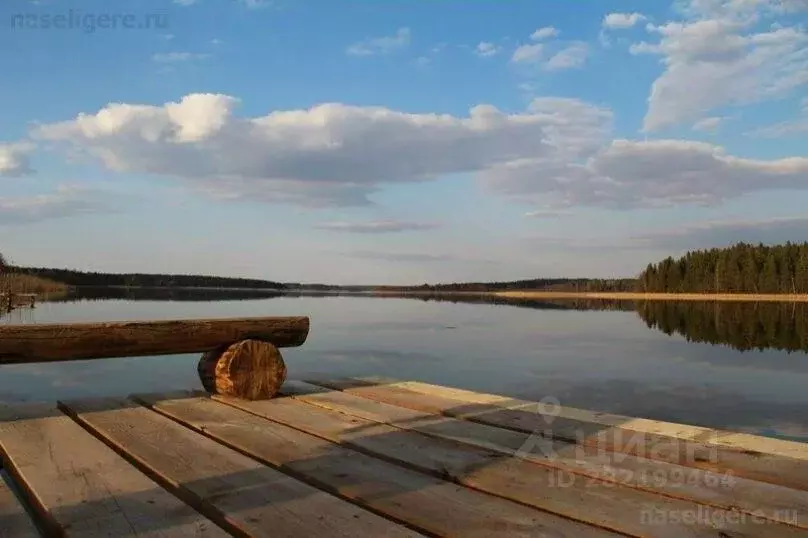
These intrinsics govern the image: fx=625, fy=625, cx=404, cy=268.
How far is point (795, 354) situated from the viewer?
21375 mm

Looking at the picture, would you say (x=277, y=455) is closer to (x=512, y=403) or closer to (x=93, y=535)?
(x=93, y=535)

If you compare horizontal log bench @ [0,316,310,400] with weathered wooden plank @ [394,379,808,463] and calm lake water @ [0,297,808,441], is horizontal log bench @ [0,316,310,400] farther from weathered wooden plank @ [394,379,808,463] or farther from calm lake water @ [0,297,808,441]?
calm lake water @ [0,297,808,441]

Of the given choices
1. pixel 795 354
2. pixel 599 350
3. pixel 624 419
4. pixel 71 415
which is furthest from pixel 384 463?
pixel 795 354

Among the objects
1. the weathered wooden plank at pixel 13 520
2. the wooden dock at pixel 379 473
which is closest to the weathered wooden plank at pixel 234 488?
the wooden dock at pixel 379 473

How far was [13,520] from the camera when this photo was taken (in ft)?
9.02

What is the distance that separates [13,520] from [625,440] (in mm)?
3505

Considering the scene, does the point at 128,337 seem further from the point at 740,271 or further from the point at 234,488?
the point at 740,271

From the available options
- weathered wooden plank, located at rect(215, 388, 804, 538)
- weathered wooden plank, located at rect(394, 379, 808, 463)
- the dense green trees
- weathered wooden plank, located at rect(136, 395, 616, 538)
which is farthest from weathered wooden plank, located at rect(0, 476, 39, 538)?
the dense green trees

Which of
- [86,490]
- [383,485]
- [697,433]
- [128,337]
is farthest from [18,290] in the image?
[697,433]

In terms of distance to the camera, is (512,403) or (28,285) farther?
(28,285)

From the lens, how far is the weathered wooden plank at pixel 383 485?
104 inches

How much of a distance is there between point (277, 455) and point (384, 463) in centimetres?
67

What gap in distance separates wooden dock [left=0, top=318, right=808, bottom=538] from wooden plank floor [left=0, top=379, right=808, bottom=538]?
13mm

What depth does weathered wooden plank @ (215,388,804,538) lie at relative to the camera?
8.72 ft
